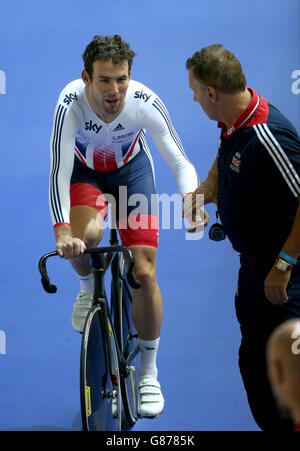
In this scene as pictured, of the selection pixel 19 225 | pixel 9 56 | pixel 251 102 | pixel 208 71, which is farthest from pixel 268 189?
pixel 9 56

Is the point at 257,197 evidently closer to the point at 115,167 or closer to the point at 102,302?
the point at 102,302

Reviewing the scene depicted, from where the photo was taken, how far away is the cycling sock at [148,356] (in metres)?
3.40

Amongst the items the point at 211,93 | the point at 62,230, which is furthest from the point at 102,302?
the point at 211,93

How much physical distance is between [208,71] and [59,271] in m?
2.52

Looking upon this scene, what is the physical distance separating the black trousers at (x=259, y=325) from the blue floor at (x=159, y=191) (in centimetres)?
82

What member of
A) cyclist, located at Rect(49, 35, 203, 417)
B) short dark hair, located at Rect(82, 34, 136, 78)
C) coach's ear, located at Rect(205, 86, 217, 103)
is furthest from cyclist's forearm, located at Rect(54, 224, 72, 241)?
coach's ear, located at Rect(205, 86, 217, 103)

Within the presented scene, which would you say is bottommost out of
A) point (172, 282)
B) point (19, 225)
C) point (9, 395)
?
point (9, 395)

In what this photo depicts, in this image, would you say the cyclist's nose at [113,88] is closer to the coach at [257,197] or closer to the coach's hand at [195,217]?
the coach at [257,197]

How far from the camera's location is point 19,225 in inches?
204

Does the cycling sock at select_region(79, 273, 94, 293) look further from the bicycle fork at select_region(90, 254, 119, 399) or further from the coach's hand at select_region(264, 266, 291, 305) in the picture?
Result: the coach's hand at select_region(264, 266, 291, 305)

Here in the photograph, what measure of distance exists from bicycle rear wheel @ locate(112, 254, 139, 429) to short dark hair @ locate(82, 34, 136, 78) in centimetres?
92

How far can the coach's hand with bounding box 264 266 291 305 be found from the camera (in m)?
2.49

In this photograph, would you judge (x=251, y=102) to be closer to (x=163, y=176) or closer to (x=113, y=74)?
(x=113, y=74)

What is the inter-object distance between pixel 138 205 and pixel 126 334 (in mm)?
679
